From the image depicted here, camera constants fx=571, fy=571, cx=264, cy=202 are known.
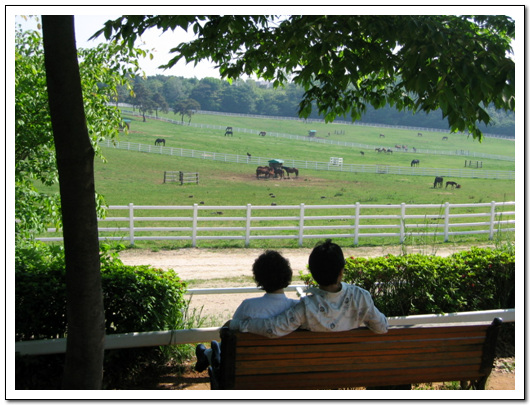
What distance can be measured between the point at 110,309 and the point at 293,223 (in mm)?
17451

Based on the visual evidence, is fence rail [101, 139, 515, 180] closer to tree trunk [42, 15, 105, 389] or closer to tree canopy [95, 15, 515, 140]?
tree canopy [95, 15, 515, 140]

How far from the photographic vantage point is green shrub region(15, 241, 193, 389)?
390cm

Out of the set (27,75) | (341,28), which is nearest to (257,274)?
(341,28)

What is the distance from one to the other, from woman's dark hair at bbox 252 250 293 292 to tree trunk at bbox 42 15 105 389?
2.93ft

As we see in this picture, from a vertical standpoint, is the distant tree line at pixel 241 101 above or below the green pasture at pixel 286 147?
above

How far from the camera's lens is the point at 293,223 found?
2147 centimetres

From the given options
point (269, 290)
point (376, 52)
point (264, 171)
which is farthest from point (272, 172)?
point (269, 290)

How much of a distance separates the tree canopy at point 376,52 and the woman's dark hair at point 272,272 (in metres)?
1.50

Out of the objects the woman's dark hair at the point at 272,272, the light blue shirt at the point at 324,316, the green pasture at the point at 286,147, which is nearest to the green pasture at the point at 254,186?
the green pasture at the point at 286,147

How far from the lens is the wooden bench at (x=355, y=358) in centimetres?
300

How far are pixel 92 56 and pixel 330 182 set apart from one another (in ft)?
114

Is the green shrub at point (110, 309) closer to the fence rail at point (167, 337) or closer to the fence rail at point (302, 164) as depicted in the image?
the fence rail at point (167, 337)

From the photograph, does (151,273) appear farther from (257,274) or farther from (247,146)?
(247,146)

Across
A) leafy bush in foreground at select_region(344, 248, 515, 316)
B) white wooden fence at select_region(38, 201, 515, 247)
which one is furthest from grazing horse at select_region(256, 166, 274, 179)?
leafy bush in foreground at select_region(344, 248, 515, 316)
